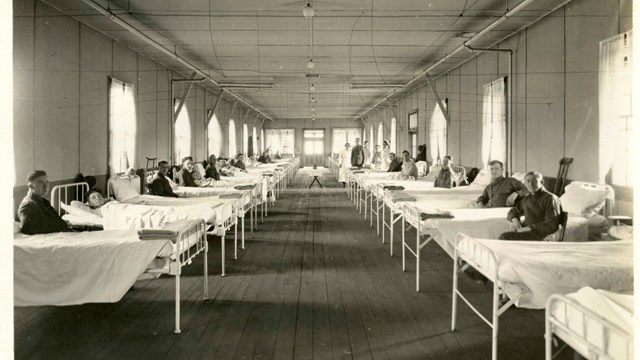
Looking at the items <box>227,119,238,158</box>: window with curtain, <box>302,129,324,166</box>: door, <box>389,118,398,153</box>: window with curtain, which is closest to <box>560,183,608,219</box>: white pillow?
<box>389,118,398,153</box>: window with curtain

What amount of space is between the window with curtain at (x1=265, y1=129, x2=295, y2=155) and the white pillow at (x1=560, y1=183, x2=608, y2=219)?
26.1m

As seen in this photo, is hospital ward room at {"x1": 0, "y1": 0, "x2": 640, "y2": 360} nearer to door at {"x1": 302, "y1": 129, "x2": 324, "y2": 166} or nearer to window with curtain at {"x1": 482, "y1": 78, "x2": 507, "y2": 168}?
window with curtain at {"x1": 482, "y1": 78, "x2": 507, "y2": 168}

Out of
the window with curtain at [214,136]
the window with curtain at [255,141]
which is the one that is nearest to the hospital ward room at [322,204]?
the window with curtain at [214,136]

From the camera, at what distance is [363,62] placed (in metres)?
11.5

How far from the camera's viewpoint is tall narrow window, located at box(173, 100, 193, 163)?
44.3ft

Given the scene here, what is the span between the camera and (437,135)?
14453 mm

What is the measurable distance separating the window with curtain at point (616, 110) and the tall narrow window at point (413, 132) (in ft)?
35.9

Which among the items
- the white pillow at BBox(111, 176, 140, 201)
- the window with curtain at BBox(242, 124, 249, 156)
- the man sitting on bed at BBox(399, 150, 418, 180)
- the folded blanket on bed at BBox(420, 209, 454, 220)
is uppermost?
the window with curtain at BBox(242, 124, 249, 156)

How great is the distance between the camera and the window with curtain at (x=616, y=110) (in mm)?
5516

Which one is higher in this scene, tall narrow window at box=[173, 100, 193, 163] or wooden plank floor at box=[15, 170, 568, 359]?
tall narrow window at box=[173, 100, 193, 163]

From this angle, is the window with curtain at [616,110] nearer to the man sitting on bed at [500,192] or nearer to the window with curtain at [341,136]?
the man sitting on bed at [500,192]

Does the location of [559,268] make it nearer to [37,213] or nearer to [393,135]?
[37,213]
